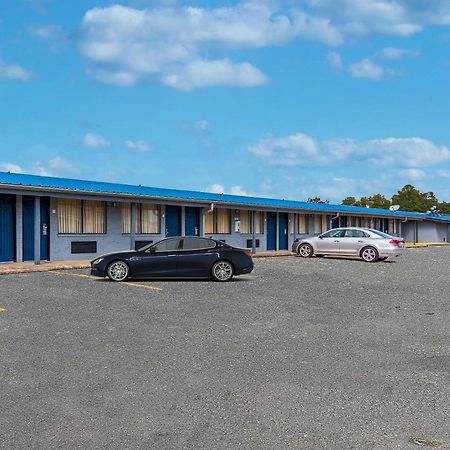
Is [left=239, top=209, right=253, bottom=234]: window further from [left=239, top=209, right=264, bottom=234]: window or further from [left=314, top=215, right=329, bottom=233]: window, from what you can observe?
[left=314, top=215, right=329, bottom=233]: window

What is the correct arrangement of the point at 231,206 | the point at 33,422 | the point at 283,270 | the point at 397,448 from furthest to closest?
the point at 231,206 → the point at 283,270 → the point at 33,422 → the point at 397,448

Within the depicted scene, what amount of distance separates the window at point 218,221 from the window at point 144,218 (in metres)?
3.40

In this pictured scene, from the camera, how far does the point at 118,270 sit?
14.5 m

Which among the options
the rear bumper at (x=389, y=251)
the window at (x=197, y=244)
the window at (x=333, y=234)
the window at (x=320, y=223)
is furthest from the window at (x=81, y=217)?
the window at (x=320, y=223)

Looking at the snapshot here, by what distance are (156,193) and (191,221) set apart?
7.50ft

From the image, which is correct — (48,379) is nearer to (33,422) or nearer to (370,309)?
(33,422)

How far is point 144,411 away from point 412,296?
9337 mm

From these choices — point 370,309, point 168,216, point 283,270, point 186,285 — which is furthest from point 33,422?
point 168,216

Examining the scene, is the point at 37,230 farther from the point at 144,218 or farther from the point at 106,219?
the point at 144,218

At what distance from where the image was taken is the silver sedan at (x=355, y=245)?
933 inches

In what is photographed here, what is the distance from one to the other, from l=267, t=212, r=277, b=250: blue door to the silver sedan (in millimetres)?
5828

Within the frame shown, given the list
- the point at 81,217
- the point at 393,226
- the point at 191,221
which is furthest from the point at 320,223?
the point at 81,217

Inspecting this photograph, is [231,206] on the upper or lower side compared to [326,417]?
upper

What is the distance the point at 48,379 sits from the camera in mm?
5980
